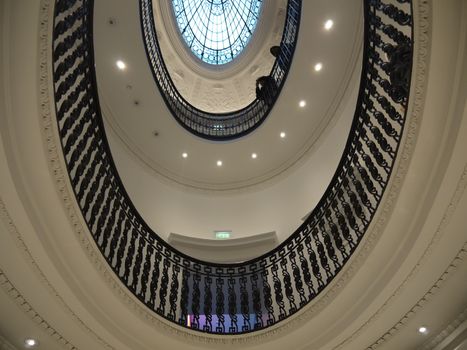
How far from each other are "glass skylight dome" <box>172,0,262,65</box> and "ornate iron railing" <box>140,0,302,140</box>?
408 centimetres

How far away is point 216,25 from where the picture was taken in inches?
642

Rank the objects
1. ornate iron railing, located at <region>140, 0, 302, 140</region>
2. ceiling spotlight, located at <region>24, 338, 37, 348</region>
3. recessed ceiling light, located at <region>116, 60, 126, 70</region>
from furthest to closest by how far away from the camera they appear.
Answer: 1. ornate iron railing, located at <region>140, 0, 302, 140</region>
2. recessed ceiling light, located at <region>116, 60, 126, 70</region>
3. ceiling spotlight, located at <region>24, 338, 37, 348</region>

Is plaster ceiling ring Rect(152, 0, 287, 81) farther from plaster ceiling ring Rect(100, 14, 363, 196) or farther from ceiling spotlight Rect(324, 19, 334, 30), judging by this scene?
ceiling spotlight Rect(324, 19, 334, 30)

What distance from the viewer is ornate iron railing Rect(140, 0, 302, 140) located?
Result: 9.36 meters

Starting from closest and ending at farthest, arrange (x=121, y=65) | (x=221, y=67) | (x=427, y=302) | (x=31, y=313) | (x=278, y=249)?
(x=31, y=313) < (x=427, y=302) < (x=278, y=249) < (x=121, y=65) < (x=221, y=67)

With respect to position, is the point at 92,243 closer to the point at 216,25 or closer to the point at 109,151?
the point at 109,151

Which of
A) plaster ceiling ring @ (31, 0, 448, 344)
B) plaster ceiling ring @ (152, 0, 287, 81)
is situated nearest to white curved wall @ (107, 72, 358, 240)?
plaster ceiling ring @ (31, 0, 448, 344)

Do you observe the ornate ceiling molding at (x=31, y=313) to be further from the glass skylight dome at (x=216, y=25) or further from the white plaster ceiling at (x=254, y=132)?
the glass skylight dome at (x=216, y=25)

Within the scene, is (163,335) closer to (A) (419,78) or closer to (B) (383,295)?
(B) (383,295)

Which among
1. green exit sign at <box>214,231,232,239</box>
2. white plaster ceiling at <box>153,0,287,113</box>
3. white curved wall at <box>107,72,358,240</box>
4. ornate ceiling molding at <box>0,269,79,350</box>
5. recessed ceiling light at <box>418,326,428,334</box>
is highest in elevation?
white plaster ceiling at <box>153,0,287,113</box>

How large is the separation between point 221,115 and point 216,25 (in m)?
6.13

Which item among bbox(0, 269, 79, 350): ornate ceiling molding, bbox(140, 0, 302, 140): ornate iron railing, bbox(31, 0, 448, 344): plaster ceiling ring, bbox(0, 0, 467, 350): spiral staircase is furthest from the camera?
bbox(140, 0, 302, 140): ornate iron railing

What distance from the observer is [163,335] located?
510cm

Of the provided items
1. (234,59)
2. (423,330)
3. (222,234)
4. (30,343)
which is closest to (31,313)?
(30,343)
